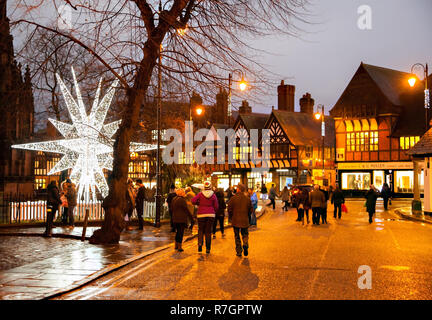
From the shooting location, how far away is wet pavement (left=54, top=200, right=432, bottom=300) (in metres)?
8.24

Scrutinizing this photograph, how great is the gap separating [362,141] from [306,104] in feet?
51.3

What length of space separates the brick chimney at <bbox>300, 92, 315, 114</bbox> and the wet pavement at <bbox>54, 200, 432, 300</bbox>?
53.0 m

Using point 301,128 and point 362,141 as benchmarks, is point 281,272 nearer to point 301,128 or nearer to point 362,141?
point 362,141

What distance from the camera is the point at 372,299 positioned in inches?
307

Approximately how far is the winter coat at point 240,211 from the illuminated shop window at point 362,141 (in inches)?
1712

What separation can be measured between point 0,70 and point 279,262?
29536 mm

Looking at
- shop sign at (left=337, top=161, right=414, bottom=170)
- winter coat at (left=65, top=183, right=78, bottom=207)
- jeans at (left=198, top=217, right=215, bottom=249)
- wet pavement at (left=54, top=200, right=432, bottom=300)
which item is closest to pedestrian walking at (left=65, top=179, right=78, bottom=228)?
winter coat at (left=65, top=183, right=78, bottom=207)

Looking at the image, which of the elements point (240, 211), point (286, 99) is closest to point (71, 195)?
point (240, 211)

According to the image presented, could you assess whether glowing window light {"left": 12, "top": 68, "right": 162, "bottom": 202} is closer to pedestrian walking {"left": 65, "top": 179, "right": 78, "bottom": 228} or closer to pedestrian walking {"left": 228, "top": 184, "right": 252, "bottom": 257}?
pedestrian walking {"left": 65, "top": 179, "right": 78, "bottom": 228}

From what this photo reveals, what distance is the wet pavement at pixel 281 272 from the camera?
27.0 ft

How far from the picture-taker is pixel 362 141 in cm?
5456

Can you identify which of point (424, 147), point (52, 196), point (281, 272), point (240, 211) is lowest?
point (281, 272)
